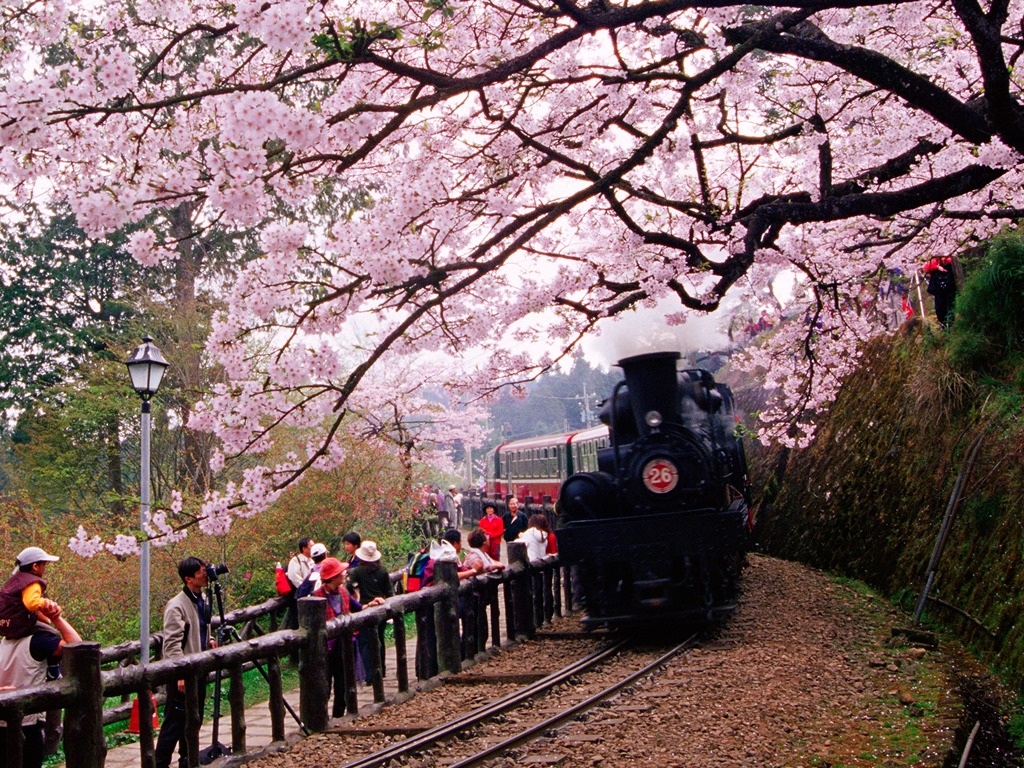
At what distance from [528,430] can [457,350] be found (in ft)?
212

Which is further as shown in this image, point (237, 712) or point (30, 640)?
point (237, 712)

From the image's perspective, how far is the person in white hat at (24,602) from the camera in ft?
18.1

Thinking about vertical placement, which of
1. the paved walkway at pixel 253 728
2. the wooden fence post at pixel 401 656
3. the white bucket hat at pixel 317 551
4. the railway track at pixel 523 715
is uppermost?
the white bucket hat at pixel 317 551

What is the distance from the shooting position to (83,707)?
5367 millimetres

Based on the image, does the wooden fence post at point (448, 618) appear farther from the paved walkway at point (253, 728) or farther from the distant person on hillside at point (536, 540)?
the distant person on hillside at point (536, 540)

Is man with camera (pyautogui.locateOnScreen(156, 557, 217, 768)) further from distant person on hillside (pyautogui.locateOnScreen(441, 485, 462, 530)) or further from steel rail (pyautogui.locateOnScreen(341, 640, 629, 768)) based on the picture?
distant person on hillside (pyautogui.locateOnScreen(441, 485, 462, 530))

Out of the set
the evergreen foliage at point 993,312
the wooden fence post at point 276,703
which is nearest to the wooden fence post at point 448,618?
the wooden fence post at point 276,703

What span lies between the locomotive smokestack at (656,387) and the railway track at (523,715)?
2.67m

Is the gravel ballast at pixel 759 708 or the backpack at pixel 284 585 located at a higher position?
the backpack at pixel 284 585

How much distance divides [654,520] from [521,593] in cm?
219

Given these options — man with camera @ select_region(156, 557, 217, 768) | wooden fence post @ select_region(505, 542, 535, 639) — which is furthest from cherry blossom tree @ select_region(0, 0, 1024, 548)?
wooden fence post @ select_region(505, 542, 535, 639)

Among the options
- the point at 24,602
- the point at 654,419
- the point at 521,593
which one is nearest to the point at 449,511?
the point at 521,593

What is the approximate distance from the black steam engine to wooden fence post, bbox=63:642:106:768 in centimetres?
605

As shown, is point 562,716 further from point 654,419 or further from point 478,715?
point 654,419
